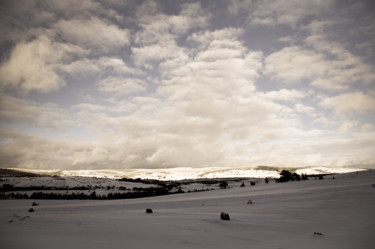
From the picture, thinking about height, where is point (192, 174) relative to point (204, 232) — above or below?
below

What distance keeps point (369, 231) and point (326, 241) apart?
4.04 feet

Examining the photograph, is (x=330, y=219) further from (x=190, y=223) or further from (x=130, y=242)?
(x=130, y=242)

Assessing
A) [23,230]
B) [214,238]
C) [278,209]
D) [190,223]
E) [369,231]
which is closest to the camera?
[23,230]

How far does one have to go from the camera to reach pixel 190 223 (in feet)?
17.4

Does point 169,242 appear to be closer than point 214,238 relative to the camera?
Yes

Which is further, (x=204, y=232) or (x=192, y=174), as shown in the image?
(x=192, y=174)

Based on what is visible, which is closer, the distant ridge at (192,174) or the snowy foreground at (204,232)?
the snowy foreground at (204,232)

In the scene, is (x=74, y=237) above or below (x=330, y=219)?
above

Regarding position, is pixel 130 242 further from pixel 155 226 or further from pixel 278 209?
pixel 278 209

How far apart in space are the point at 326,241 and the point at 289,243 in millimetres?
705

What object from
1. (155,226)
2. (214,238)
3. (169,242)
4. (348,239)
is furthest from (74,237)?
(348,239)

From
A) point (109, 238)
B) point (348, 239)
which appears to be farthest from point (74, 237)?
point (348, 239)

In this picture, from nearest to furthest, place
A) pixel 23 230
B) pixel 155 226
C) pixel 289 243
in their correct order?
pixel 23 230 → pixel 289 243 → pixel 155 226

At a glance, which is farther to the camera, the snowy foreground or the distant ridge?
the distant ridge
